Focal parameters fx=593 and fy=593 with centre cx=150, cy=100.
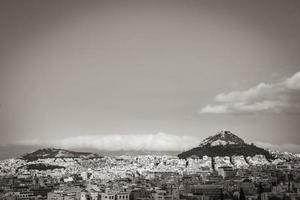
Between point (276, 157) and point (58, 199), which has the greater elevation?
point (276, 157)

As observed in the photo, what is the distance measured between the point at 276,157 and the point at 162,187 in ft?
Answer: 30.9

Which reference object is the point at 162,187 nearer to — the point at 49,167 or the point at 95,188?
the point at 95,188

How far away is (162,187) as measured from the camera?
17812 mm

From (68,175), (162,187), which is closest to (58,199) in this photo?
(162,187)

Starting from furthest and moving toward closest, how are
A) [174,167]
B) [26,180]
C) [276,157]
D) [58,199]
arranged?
1. [174,167]
2. [276,157]
3. [26,180]
4. [58,199]

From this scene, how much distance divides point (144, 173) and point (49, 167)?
568 cm

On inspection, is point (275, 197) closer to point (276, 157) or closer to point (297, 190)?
point (297, 190)

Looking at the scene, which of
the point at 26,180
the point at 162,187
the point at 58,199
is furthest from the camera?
the point at 26,180

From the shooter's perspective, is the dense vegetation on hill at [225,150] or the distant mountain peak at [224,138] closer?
the distant mountain peak at [224,138]

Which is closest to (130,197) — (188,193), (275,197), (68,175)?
(188,193)

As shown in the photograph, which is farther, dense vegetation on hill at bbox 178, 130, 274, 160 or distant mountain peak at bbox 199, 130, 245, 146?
dense vegetation on hill at bbox 178, 130, 274, 160

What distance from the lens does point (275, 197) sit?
13852 millimetres

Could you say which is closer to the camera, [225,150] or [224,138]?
[224,138]

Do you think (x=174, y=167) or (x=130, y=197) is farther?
(x=174, y=167)
